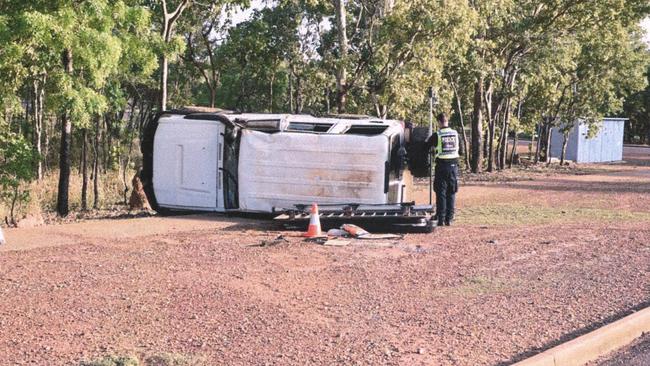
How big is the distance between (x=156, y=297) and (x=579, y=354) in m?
3.98

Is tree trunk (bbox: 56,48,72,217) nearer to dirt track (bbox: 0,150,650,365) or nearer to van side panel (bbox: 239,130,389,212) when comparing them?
dirt track (bbox: 0,150,650,365)

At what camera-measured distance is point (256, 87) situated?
3120cm

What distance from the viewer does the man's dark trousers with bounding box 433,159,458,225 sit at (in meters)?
12.7

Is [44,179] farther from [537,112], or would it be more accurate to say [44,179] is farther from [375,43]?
[537,112]

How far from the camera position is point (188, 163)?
13477 millimetres

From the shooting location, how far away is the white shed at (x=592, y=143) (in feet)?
117

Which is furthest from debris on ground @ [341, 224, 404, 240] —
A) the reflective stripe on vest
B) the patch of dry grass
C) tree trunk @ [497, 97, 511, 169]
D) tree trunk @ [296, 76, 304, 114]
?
tree trunk @ [497, 97, 511, 169]

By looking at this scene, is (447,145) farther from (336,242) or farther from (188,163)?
(188,163)

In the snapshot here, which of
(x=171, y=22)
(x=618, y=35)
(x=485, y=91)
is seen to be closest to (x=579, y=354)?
(x=171, y=22)

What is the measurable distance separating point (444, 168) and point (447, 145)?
0.39 m

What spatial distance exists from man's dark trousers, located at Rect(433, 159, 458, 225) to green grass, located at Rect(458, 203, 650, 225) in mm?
752

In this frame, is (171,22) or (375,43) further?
(375,43)

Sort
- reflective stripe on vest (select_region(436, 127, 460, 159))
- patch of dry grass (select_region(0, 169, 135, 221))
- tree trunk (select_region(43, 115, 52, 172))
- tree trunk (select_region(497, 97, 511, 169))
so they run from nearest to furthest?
reflective stripe on vest (select_region(436, 127, 460, 159)), patch of dry grass (select_region(0, 169, 135, 221)), tree trunk (select_region(43, 115, 52, 172)), tree trunk (select_region(497, 97, 511, 169))

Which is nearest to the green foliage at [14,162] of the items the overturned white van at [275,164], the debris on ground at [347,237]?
the overturned white van at [275,164]
